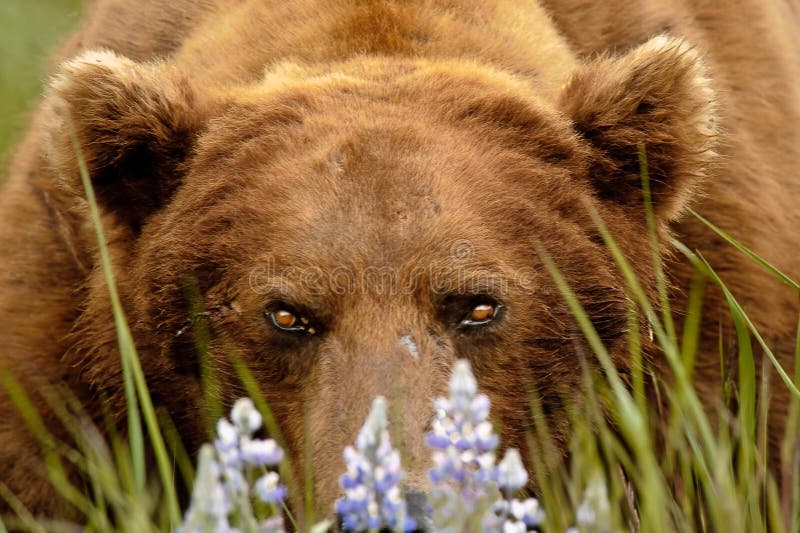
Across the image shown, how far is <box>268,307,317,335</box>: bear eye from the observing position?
3354 mm

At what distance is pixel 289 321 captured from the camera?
133 inches

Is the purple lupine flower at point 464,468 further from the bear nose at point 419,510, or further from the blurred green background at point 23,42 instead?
the blurred green background at point 23,42

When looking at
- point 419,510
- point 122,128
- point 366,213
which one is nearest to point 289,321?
point 366,213

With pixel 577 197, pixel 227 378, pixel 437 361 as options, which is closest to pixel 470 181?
pixel 577 197

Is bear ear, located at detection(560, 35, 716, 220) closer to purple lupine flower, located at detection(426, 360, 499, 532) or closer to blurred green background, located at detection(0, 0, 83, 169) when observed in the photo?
purple lupine flower, located at detection(426, 360, 499, 532)

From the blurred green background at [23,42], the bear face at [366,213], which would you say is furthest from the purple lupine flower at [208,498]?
the blurred green background at [23,42]

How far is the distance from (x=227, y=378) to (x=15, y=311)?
0.90 m

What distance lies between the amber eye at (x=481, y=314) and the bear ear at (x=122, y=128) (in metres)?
0.98

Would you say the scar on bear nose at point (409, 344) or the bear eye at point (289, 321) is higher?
the scar on bear nose at point (409, 344)

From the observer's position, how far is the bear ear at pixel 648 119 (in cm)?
365

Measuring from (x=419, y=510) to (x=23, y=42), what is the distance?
7.40 meters

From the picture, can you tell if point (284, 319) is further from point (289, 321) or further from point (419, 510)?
point (419, 510)

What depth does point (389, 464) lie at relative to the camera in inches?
76.8

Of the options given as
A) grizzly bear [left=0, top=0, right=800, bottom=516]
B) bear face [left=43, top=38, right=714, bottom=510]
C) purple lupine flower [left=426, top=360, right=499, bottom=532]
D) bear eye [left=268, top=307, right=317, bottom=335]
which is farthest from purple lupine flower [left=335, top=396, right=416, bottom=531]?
bear eye [left=268, top=307, right=317, bottom=335]
